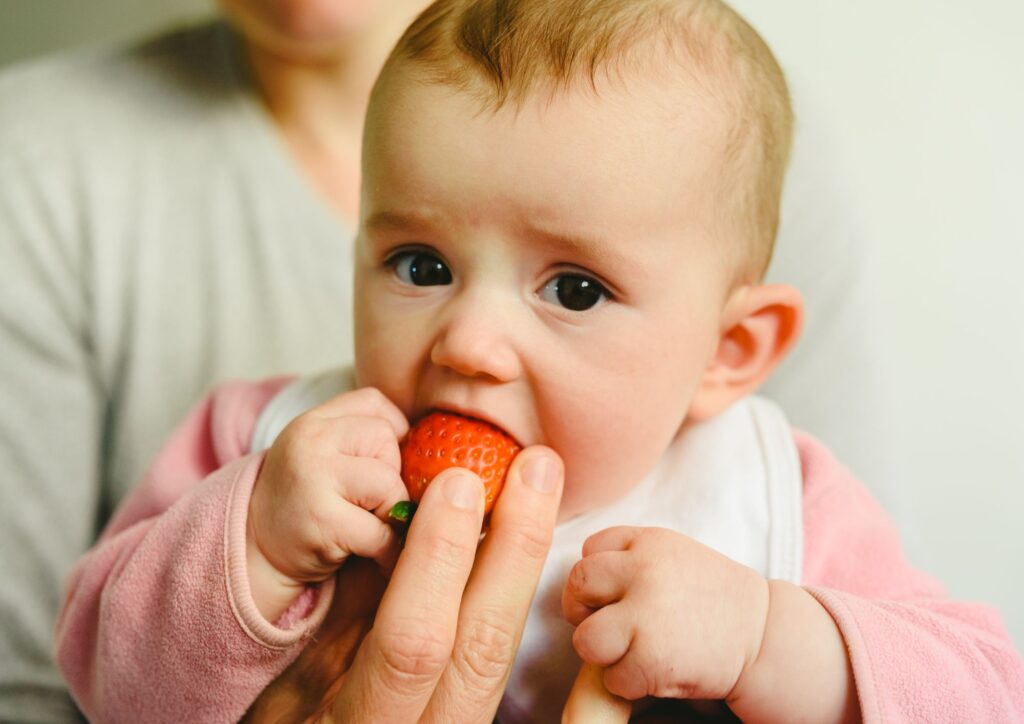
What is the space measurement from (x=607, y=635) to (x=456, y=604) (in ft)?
0.50

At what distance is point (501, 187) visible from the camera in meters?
0.93

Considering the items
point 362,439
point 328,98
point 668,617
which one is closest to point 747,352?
point 668,617

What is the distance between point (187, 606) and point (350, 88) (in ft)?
3.84

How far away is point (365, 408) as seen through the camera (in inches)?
39.0

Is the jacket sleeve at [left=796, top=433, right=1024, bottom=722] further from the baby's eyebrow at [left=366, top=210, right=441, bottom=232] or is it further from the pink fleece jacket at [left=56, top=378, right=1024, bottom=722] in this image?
the baby's eyebrow at [left=366, top=210, right=441, bottom=232]

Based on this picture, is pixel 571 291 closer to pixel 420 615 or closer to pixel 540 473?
pixel 540 473

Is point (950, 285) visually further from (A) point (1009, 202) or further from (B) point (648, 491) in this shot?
(B) point (648, 491)

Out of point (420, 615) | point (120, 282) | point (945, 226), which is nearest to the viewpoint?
point (420, 615)

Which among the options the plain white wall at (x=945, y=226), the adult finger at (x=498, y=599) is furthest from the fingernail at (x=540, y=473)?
the plain white wall at (x=945, y=226)

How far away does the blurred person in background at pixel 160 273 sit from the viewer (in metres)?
1.58

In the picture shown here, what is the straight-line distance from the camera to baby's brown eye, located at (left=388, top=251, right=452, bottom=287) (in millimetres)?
1006

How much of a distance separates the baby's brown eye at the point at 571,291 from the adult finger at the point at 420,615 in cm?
22

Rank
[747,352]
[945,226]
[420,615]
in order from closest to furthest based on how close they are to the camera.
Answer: [420,615], [747,352], [945,226]

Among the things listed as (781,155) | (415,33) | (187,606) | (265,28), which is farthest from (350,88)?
(187,606)
